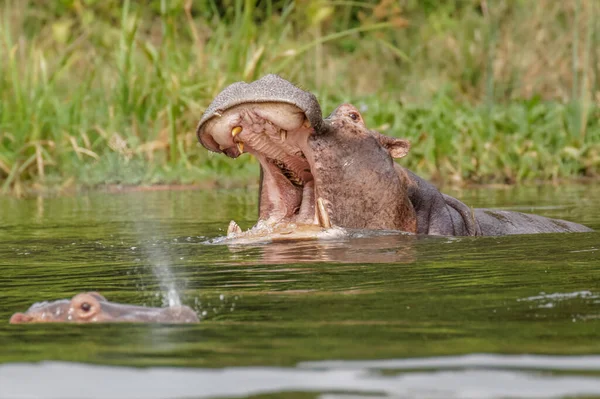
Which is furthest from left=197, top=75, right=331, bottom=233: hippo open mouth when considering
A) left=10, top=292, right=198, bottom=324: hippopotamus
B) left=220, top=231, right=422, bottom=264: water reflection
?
left=10, top=292, right=198, bottom=324: hippopotamus

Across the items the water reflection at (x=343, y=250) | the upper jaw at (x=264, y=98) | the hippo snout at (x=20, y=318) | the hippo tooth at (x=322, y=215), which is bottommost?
the hippo snout at (x=20, y=318)

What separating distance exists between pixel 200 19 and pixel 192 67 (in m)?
5.17

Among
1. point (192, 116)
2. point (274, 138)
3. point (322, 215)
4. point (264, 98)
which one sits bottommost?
point (322, 215)

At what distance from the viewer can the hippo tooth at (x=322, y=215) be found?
530 cm

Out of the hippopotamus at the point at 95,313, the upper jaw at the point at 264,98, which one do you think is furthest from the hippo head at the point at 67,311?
the upper jaw at the point at 264,98

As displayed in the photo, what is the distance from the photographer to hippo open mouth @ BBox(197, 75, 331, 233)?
4.95m

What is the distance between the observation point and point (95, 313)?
330 centimetres

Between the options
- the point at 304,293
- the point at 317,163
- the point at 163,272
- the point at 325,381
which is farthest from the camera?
the point at 317,163

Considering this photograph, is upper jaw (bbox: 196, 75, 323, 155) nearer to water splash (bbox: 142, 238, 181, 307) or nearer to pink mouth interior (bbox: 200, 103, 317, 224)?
pink mouth interior (bbox: 200, 103, 317, 224)

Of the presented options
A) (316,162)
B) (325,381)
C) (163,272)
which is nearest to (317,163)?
(316,162)

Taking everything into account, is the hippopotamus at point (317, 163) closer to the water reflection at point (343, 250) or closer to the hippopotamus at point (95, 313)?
the water reflection at point (343, 250)

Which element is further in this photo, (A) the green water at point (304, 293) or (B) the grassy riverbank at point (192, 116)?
(B) the grassy riverbank at point (192, 116)

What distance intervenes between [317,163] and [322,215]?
0.22m

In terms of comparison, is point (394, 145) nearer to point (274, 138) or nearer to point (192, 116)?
point (274, 138)
